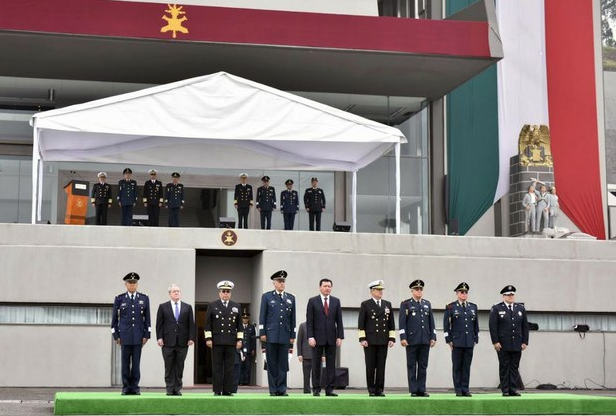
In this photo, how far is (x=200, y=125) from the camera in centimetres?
2633

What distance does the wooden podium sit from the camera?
2662 cm

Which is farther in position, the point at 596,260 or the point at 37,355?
the point at 596,260

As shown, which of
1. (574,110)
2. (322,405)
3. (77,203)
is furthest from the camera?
(574,110)

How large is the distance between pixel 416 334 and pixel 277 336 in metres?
2.34

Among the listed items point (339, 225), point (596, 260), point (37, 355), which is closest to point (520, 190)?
point (596, 260)

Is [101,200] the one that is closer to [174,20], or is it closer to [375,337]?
[174,20]

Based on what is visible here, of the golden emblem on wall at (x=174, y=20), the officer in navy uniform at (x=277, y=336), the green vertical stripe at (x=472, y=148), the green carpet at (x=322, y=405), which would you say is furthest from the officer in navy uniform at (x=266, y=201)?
the green carpet at (x=322, y=405)

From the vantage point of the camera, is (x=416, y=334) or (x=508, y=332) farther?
→ (x=508, y=332)

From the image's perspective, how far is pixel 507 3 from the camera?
33.3 m

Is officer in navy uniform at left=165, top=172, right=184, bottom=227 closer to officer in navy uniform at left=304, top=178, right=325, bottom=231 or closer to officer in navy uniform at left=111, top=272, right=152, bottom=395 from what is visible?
officer in navy uniform at left=304, top=178, right=325, bottom=231

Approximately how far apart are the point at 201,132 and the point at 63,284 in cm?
495

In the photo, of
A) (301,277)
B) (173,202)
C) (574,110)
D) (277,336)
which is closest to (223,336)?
(277,336)

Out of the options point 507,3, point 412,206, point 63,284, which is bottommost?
point 63,284

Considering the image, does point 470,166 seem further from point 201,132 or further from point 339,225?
point 201,132
